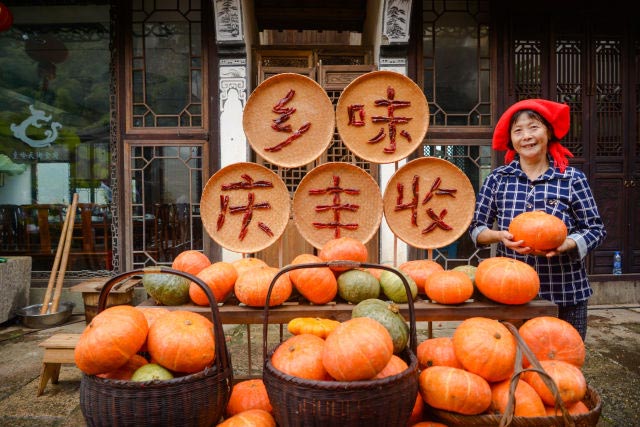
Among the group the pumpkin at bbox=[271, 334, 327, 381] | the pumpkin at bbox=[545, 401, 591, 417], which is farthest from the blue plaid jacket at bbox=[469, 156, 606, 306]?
the pumpkin at bbox=[271, 334, 327, 381]

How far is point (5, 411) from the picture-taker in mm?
3121

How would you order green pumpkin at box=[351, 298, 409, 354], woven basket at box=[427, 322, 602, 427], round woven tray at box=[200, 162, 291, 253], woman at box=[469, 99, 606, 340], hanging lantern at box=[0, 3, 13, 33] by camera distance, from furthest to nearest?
hanging lantern at box=[0, 3, 13, 33]
round woven tray at box=[200, 162, 291, 253]
woman at box=[469, 99, 606, 340]
green pumpkin at box=[351, 298, 409, 354]
woven basket at box=[427, 322, 602, 427]

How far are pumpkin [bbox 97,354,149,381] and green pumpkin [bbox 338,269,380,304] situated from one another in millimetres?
1014

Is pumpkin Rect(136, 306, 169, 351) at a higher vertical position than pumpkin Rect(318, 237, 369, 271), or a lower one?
lower

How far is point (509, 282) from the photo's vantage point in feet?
6.61

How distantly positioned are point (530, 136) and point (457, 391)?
163 cm

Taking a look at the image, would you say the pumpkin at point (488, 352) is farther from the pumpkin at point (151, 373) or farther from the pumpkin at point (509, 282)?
the pumpkin at point (151, 373)

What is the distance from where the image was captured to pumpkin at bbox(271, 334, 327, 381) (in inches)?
57.7

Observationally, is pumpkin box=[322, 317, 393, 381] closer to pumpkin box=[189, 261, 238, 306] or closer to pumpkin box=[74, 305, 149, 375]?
pumpkin box=[74, 305, 149, 375]

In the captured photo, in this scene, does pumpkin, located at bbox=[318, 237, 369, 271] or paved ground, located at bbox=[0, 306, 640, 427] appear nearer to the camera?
pumpkin, located at bbox=[318, 237, 369, 271]

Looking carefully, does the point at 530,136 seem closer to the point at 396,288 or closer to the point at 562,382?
the point at 396,288

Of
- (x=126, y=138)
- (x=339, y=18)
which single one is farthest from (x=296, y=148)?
(x=339, y=18)

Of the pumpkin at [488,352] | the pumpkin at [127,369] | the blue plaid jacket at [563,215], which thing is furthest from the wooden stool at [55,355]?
the blue plaid jacket at [563,215]

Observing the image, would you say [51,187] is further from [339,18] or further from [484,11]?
[484,11]
